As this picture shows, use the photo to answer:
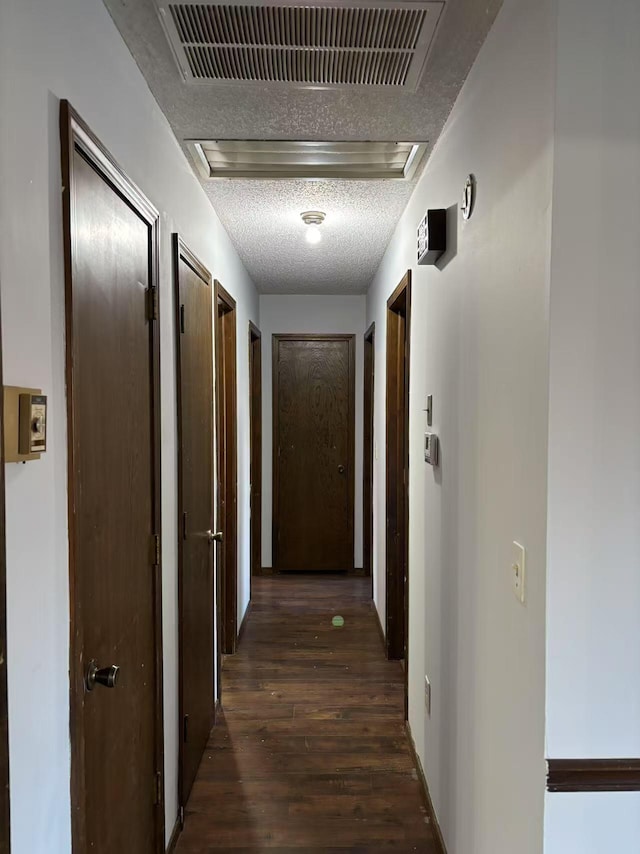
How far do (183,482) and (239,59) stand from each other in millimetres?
1336

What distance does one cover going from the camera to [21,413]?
0.87m

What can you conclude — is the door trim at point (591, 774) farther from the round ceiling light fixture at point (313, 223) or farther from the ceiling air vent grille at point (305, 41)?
the round ceiling light fixture at point (313, 223)

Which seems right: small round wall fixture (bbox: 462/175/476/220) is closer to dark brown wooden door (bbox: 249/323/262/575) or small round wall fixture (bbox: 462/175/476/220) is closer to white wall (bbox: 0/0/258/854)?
white wall (bbox: 0/0/258/854)

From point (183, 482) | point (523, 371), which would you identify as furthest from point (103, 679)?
point (523, 371)

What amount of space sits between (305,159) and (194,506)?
56.5 inches

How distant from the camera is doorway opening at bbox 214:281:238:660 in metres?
3.10

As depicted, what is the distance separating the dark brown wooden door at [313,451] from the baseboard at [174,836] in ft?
9.74

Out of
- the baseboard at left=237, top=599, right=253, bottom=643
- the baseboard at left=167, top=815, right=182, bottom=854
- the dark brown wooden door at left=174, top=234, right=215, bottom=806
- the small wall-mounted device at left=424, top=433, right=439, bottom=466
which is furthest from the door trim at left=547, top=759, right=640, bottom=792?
the baseboard at left=237, top=599, right=253, bottom=643

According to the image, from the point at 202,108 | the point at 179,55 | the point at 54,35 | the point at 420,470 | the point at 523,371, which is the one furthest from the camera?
the point at 420,470

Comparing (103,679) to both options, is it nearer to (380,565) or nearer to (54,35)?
(54,35)

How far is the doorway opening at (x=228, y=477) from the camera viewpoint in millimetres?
3102

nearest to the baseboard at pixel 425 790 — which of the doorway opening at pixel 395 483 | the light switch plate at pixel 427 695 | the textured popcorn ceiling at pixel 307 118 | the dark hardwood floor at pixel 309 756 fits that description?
the dark hardwood floor at pixel 309 756

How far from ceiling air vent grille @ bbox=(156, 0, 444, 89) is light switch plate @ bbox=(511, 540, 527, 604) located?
1.23 metres

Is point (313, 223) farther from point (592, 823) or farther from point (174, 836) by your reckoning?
point (174, 836)
